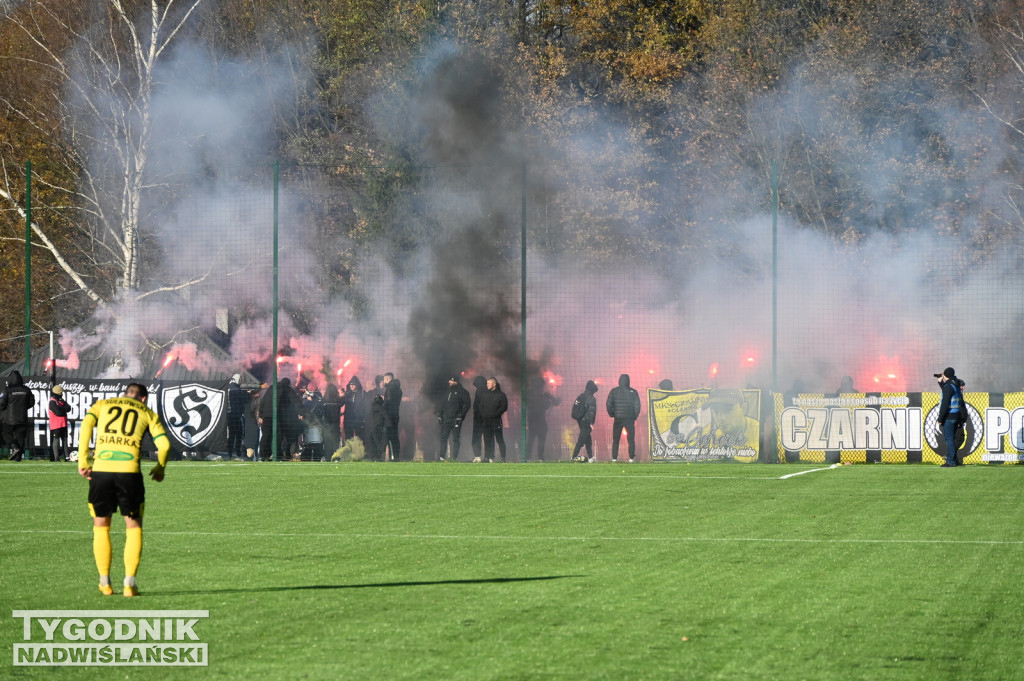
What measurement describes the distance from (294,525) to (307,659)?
666 cm

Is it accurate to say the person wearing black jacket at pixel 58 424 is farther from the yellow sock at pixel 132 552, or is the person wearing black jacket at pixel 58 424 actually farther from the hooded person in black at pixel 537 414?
the yellow sock at pixel 132 552

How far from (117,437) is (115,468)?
0.22m

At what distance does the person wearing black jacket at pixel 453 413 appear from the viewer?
25516mm

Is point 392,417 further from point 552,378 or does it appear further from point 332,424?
point 552,378

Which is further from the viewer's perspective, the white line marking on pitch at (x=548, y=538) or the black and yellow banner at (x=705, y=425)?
the black and yellow banner at (x=705, y=425)

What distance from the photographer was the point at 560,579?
1001cm

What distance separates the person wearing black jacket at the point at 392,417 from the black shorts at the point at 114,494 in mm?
16398

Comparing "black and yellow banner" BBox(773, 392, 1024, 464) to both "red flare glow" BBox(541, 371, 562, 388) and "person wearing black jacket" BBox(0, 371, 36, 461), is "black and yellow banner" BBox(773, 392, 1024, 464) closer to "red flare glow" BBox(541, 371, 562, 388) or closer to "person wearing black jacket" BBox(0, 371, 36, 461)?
"red flare glow" BBox(541, 371, 562, 388)

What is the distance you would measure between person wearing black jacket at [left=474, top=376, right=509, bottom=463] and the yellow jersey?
15.6 m

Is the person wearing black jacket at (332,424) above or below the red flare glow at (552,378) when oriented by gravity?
below

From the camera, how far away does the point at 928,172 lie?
33.7 metres

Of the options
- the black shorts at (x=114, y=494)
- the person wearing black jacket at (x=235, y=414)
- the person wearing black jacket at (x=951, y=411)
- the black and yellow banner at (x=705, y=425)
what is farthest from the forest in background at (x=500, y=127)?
the black shorts at (x=114, y=494)

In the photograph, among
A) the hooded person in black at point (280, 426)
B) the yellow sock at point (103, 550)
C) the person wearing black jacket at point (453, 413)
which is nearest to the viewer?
the yellow sock at point (103, 550)

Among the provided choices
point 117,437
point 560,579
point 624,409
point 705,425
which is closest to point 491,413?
point 624,409
